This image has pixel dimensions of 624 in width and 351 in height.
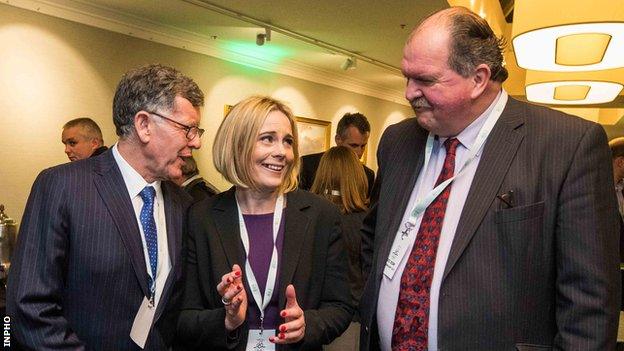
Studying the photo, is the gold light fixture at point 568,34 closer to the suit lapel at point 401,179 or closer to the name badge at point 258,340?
the suit lapel at point 401,179

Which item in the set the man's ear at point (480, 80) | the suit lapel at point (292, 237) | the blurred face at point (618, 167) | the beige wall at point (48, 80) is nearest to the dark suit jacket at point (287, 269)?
the suit lapel at point (292, 237)

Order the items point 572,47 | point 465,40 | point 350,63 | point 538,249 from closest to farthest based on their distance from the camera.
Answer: point 538,249 < point 465,40 < point 572,47 < point 350,63

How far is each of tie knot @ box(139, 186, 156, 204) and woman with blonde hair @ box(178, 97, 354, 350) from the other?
7.5 inches

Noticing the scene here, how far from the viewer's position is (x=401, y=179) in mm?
1586

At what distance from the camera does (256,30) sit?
5.91 meters

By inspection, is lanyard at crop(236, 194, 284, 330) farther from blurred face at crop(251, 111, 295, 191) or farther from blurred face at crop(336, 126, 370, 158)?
blurred face at crop(336, 126, 370, 158)

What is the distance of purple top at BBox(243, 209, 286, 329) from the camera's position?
5.42 ft

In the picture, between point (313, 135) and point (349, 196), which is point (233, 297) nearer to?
point (349, 196)

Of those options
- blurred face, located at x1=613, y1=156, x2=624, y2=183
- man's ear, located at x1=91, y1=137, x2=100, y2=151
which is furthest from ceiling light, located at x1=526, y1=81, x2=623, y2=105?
→ man's ear, located at x1=91, y1=137, x2=100, y2=151

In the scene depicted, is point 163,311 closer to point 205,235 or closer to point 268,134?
point 205,235

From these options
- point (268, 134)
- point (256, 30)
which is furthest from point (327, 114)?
point (268, 134)

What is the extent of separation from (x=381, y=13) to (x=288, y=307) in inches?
167

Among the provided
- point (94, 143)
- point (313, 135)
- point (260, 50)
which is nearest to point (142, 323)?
point (94, 143)

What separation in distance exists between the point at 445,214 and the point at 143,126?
38.3 inches
